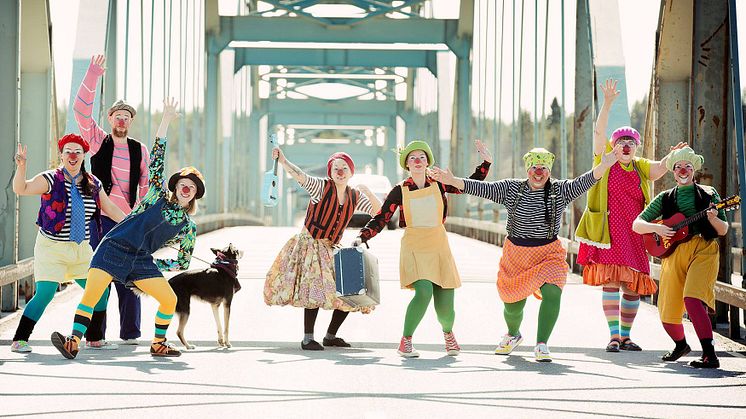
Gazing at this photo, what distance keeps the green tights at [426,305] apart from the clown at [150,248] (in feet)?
4.65

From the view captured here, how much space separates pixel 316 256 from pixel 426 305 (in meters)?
0.83

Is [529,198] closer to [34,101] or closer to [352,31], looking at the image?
[34,101]

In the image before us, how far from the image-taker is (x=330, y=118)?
177ft

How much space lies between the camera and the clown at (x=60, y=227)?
7.64m

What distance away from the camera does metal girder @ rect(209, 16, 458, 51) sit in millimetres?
29438

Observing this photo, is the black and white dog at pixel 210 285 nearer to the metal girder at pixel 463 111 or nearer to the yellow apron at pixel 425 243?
the yellow apron at pixel 425 243

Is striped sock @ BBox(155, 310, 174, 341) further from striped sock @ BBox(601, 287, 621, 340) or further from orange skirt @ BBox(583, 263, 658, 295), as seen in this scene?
striped sock @ BBox(601, 287, 621, 340)

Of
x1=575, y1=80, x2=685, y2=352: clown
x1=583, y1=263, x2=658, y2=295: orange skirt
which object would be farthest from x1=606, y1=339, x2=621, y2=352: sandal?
x1=583, y1=263, x2=658, y2=295: orange skirt

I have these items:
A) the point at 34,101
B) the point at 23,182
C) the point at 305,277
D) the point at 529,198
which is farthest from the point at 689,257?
the point at 34,101

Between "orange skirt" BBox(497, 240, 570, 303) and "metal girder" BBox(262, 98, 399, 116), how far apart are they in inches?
1743

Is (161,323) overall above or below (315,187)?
below

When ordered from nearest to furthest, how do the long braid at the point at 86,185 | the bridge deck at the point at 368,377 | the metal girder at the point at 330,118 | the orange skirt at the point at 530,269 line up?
the bridge deck at the point at 368,377 → the orange skirt at the point at 530,269 → the long braid at the point at 86,185 → the metal girder at the point at 330,118

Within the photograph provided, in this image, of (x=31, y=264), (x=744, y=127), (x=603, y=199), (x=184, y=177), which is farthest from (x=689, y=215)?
(x=31, y=264)

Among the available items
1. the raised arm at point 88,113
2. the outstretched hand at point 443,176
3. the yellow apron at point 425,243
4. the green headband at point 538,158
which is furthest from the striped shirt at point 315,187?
the raised arm at point 88,113
